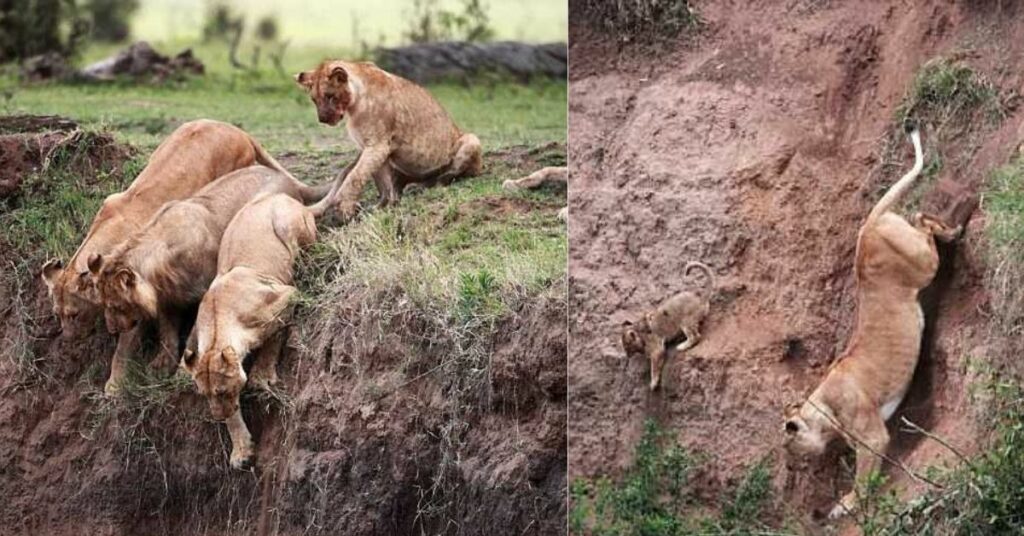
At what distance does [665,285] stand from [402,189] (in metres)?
2.20

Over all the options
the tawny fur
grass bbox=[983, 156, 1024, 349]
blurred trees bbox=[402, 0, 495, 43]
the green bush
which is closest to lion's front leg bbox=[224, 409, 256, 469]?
the tawny fur

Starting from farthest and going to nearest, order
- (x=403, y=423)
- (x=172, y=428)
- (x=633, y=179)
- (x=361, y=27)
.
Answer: (x=361, y=27) → (x=172, y=428) → (x=403, y=423) → (x=633, y=179)

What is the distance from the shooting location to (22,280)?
7.82 meters

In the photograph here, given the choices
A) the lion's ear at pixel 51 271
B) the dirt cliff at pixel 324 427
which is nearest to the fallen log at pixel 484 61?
the dirt cliff at pixel 324 427

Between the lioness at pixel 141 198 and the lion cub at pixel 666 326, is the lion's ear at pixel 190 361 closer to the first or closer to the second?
the lioness at pixel 141 198

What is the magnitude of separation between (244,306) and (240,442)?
0.44 meters

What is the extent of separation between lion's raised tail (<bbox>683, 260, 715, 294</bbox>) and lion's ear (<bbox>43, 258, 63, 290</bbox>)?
2656 mm

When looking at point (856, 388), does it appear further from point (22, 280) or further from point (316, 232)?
point (22, 280)

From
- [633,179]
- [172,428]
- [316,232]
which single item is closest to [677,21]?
[633,179]

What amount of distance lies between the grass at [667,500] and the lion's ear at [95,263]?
227cm

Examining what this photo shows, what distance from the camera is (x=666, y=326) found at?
18.1ft

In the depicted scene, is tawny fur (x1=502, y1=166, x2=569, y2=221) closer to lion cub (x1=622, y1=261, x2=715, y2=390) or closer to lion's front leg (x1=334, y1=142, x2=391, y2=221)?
lion's front leg (x1=334, y1=142, x2=391, y2=221)

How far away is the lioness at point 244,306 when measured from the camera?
6898mm

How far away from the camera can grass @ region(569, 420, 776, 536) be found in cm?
534
